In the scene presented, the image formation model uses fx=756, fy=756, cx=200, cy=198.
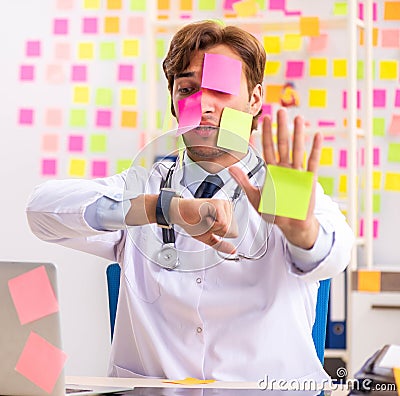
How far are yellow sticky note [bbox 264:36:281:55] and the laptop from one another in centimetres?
223

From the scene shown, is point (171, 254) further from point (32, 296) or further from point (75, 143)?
point (75, 143)

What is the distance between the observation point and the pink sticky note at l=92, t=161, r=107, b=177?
10.4 ft

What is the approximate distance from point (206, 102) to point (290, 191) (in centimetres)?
39

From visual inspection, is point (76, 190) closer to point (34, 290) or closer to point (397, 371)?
point (34, 290)

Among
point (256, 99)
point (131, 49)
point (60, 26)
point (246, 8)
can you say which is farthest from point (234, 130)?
point (60, 26)

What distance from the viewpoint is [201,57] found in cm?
151

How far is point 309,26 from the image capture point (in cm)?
277

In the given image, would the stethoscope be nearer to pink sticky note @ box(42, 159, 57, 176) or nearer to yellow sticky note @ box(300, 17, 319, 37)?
yellow sticky note @ box(300, 17, 319, 37)

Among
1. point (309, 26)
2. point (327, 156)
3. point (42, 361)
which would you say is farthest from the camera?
point (327, 156)

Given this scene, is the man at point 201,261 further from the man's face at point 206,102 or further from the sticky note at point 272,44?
the sticky note at point 272,44

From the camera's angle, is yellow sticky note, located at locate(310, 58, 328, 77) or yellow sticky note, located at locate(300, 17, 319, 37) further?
yellow sticky note, located at locate(310, 58, 328, 77)

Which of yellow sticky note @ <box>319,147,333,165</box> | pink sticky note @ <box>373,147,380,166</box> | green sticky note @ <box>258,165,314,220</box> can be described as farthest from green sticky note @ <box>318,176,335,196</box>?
green sticky note @ <box>258,165,314,220</box>

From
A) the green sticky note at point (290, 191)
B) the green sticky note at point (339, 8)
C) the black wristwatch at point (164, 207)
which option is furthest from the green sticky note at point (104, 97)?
the green sticky note at point (290, 191)

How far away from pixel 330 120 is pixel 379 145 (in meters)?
0.22
